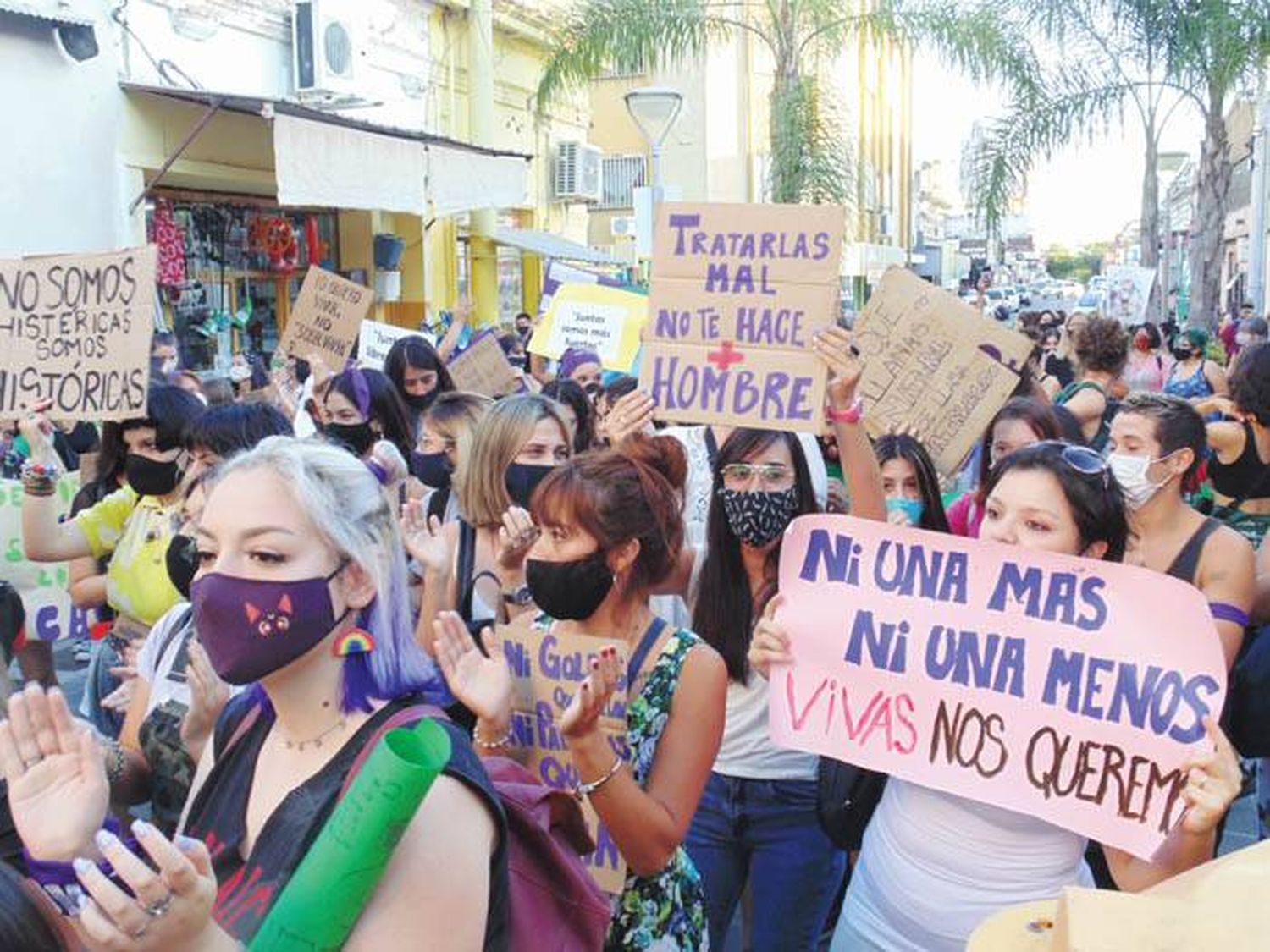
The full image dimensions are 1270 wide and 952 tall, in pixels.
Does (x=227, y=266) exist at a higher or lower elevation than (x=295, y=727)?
higher

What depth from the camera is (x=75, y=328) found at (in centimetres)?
499

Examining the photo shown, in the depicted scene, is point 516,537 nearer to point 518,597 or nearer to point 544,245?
point 518,597

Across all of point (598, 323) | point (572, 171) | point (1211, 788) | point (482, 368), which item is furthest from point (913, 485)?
point (572, 171)

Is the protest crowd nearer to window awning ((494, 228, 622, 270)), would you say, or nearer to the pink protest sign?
the pink protest sign

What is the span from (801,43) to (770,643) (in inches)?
510

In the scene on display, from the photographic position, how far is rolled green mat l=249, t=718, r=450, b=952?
1496 millimetres

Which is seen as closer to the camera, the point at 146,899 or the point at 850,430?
the point at 146,899

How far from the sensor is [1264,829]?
3.65 m

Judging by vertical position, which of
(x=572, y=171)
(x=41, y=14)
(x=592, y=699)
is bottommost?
(x=592, y=699)

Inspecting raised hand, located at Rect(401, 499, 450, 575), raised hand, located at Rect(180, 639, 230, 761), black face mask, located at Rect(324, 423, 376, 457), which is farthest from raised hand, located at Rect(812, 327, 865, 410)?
black face mask, located at Rect(324, 423, 376, 457)

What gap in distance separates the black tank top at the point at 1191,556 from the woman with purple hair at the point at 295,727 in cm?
214

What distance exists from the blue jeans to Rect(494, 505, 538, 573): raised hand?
75cm

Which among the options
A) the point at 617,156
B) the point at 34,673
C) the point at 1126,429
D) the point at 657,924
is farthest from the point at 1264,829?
the point at 617,156

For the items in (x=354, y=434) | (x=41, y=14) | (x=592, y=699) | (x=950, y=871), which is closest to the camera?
(x=592, y=699)
